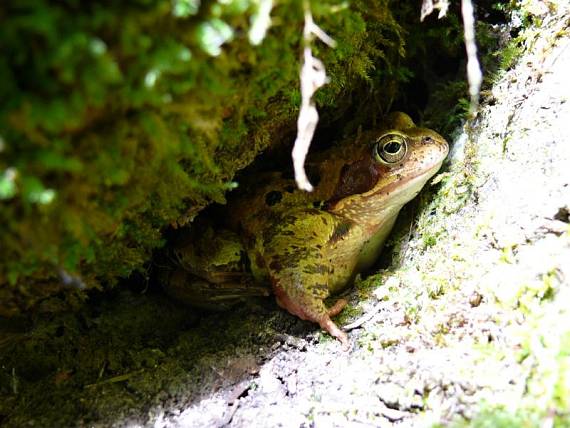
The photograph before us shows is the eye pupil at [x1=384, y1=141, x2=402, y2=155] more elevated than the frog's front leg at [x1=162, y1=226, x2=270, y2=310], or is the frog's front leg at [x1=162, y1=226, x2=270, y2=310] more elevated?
the eye pupil at [x1=384, y1=141, x2=402, y2=155]

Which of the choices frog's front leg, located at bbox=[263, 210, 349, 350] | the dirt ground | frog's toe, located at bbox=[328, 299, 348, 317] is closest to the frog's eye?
the dirt ground

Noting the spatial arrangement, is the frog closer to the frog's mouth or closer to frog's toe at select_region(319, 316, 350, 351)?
the frog's mouth

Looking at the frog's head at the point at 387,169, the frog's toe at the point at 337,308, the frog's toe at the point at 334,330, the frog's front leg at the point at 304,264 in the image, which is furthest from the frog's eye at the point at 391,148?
the frog's toe at the point at 334,330

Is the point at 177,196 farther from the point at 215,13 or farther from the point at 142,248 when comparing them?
the point at 215,13

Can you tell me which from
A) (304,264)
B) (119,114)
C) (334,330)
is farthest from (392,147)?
(119,114)

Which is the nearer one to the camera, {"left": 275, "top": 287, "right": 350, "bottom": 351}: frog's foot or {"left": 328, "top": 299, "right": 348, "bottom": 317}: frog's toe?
{"left": 275, "top": 287, "right": 350, "bottom": 351}: frog's foot

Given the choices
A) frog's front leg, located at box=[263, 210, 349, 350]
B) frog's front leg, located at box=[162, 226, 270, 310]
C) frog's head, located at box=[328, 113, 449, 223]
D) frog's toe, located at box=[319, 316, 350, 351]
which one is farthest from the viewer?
frog's front leg, located at box=[162, 226, 270, 310]

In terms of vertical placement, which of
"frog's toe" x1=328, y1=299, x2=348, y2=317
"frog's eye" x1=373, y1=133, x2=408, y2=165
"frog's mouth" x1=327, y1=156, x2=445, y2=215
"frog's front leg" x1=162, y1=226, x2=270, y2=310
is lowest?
"frog's front leg" x1=162, y1=226, x2=270, y2=310
